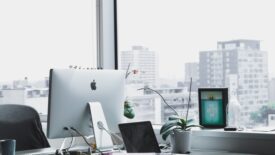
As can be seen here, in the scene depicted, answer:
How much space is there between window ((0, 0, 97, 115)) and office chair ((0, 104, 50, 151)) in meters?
0.87

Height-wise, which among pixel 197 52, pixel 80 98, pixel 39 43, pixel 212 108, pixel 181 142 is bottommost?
pixel 181 142

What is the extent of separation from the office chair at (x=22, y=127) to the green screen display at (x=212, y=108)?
120 cm

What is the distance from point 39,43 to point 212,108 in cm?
176

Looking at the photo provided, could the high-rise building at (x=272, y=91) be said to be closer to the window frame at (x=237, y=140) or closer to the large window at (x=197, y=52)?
the large window at (x=197, y=52)

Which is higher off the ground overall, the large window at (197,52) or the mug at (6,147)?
the large window at (197,52)

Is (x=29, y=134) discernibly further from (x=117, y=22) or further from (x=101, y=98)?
(x=117, y=22)

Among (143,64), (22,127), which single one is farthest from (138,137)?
(143,64)

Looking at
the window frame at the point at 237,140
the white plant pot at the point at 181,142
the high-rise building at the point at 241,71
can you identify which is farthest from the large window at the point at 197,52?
the white plant pot at the point at 181,142

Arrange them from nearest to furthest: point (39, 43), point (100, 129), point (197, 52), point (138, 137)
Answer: point (100, 129) < point (138, 137) < point (197, 52) < point (39, 43)

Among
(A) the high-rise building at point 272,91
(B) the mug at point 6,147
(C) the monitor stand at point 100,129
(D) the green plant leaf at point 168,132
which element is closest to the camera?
(B) the mug at point 6,147

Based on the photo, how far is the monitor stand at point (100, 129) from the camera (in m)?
2.63

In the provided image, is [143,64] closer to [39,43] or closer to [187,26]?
[187,26]

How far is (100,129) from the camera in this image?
2.70 meters

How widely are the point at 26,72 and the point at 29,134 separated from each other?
1.08m
